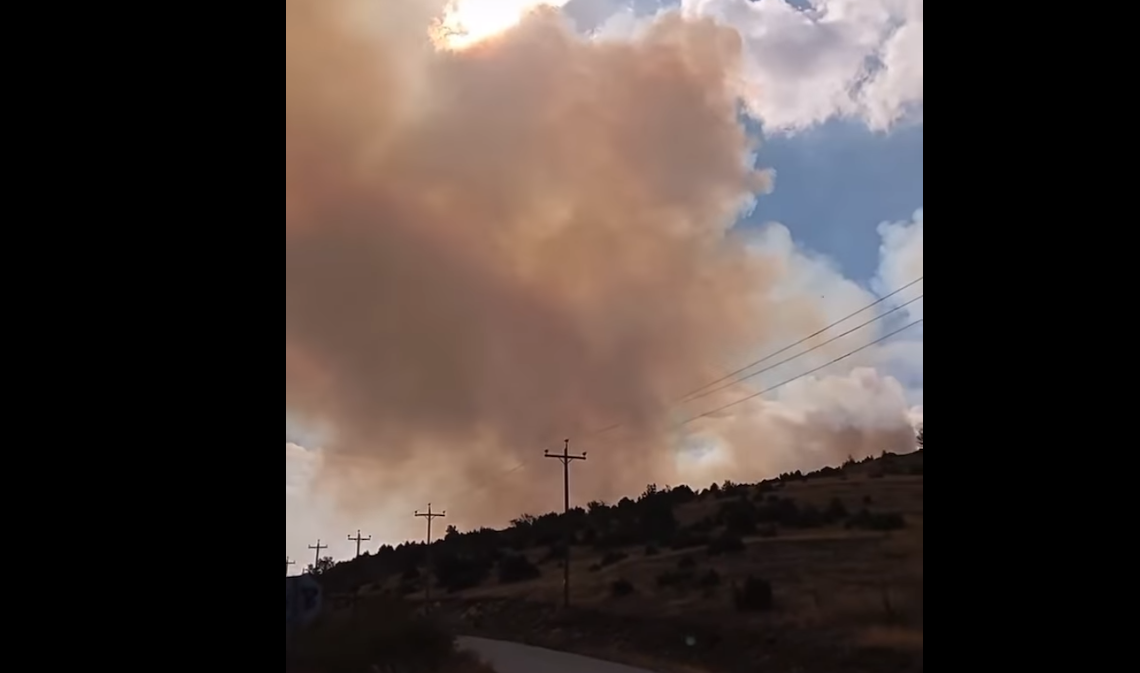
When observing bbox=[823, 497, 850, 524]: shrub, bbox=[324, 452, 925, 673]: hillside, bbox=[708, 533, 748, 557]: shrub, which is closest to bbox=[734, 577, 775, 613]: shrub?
bbox=[324, 452, 925, 673]: hillside

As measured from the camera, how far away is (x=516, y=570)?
4168 mm

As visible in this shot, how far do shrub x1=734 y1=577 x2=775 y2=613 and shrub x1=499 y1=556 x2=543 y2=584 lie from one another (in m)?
1.10

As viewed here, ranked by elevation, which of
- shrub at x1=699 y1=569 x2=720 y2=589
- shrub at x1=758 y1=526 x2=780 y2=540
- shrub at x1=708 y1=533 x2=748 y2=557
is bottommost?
shrub at x1=699 y1=569 x2=720 y2=589

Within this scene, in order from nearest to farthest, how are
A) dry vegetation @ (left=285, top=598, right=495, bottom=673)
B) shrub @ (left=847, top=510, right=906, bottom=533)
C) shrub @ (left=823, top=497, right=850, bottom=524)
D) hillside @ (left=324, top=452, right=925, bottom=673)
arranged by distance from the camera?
1. dry vegetation @ (left=285, top=598, right=495, bottom=673)
2. shrub @ (left=847, top=510, right=906, bottom=533)
3. hillside @ (left=324, top=452, right=925, bottom=673)
4. shrub @ (left=823, top=497, right=850, bottom=524)

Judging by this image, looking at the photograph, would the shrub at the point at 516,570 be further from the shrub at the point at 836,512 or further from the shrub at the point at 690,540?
the shrub at the point at 836,512

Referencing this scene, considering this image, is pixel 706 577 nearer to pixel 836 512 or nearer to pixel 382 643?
pixel 836 512

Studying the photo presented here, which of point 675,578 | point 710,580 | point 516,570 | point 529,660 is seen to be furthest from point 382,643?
point 710,580

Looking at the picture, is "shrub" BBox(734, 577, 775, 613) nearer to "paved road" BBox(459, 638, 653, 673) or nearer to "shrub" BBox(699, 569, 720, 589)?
"shrub" BBox(699, 569, 720, 589)

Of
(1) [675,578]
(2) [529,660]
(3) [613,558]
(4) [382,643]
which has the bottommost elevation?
(2) [529,660]

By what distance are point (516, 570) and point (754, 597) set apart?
1.34 meters

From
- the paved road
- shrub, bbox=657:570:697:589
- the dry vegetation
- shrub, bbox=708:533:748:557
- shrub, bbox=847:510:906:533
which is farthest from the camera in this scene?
shrub, bbox=657:570:697:589

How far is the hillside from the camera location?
12.4ft
